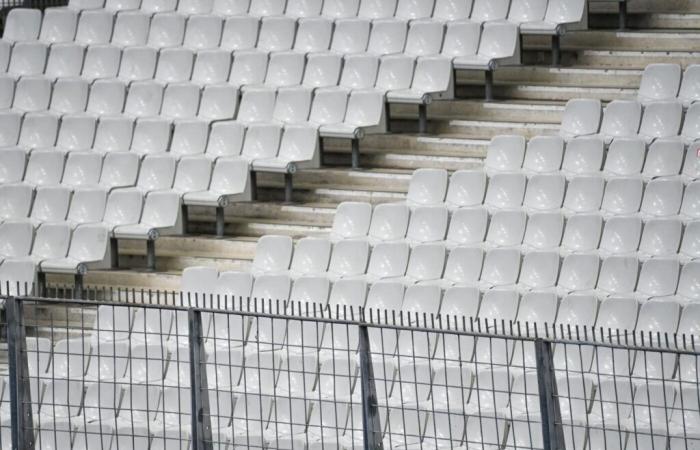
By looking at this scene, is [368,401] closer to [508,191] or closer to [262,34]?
[508,191]

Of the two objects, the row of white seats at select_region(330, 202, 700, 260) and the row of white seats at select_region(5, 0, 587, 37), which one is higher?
the row of white seats at select_region(5, 0, 587, 37)

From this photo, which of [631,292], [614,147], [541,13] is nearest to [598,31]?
[541,13]

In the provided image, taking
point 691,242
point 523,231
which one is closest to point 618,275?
point 691,242

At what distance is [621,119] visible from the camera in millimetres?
8727

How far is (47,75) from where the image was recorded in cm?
1060

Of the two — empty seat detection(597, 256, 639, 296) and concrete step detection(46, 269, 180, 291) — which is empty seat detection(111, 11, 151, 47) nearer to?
concrete step detection(46, 269, 180, 291)

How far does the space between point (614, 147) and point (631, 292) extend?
118 centimetres

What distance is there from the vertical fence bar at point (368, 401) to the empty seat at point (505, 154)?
11.9 feet

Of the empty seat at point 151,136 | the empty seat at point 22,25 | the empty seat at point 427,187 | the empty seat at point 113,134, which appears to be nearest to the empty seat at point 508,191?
the empty seat at point 427,187

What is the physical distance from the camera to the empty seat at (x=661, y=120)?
853 centimetres

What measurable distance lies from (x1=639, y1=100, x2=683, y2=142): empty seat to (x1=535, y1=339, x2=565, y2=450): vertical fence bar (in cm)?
395

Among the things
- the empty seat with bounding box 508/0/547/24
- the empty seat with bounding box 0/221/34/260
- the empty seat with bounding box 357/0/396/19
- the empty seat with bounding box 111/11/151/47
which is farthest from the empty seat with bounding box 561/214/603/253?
the empty seat with bounding box 111/11/151/47

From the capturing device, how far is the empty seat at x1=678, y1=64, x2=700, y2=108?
28.5ft

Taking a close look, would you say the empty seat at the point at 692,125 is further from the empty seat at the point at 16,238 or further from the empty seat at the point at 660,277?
the empty seat at the point at 16,238
